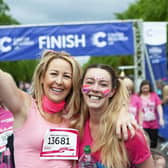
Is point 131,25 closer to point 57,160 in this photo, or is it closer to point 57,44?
point 57,44

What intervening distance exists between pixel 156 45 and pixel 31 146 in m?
7.21

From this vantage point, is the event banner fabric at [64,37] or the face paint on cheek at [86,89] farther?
the event banner fabric at [64,37]

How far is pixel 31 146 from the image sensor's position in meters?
2.32

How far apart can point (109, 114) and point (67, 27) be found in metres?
6.61

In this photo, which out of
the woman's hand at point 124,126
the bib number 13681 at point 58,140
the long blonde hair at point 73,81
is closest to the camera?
the woman's hand at point 124,126

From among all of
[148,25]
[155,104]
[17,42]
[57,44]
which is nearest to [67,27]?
[57,44]

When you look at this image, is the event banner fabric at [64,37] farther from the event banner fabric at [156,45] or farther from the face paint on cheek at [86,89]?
the face paint on cheek at [86,89]

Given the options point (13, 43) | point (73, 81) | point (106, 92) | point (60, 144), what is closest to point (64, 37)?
point (13, 43)

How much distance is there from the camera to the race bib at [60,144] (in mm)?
2328

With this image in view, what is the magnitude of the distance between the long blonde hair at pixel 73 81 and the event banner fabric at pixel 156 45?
6.65 metres

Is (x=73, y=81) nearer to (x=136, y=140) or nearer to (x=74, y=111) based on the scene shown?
(x=74, y=111)

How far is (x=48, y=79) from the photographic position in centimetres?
247

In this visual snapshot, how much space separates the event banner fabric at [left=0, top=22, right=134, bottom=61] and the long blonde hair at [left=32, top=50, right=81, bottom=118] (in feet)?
19.8

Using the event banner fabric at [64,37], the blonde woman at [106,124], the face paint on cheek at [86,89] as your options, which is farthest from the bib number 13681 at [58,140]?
the event banner fabric at [64,37]
